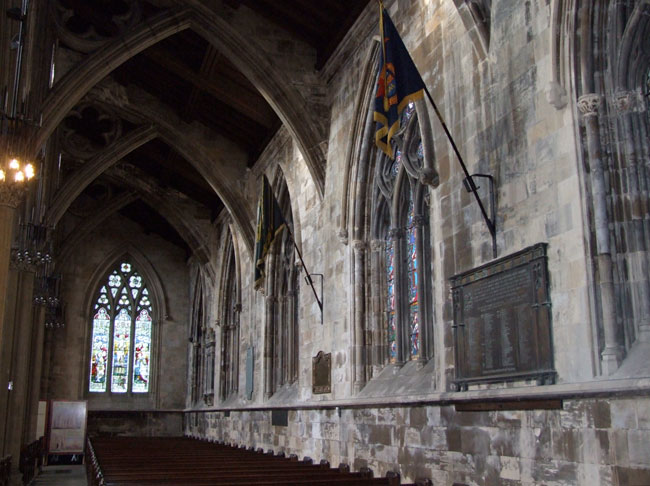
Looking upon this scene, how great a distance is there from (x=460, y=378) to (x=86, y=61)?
9.40 m

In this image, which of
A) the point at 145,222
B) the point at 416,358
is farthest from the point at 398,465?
the point at 145,222

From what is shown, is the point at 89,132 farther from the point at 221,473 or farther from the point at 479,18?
the point at 479,18

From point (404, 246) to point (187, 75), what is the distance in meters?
7.39

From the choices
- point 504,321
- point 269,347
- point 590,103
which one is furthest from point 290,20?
point 504,321

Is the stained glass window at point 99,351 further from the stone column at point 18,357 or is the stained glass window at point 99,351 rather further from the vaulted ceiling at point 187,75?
the stone column at point 18,357

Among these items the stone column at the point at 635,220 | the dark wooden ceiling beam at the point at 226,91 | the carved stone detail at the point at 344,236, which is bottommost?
the stone column at the point at 635,220

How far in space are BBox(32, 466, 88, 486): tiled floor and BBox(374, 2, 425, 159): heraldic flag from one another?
10.8 meters

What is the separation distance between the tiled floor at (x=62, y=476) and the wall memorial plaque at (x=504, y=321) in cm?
1054

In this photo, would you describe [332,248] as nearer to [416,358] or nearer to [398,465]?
[416,358]

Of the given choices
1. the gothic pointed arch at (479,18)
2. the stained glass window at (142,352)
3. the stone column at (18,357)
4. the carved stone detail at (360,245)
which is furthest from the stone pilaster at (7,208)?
the stained glass window at (142,352)

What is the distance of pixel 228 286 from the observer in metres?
21.4

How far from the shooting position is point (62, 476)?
17250 mm

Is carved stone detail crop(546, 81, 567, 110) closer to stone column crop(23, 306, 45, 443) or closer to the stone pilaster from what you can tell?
the stone pilaster

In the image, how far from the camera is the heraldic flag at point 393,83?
7.66 meters
